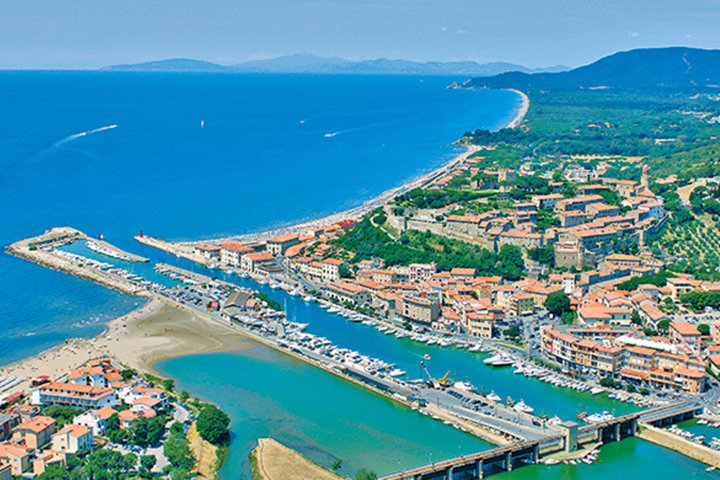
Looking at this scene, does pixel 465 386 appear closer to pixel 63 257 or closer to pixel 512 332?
pixel 512 332

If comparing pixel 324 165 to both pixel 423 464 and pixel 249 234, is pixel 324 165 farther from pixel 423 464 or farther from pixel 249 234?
pixel 423 464

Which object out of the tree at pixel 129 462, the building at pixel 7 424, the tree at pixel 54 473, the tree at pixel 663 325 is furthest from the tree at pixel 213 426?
the tree at pixel 663 325

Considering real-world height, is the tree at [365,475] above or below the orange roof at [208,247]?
below

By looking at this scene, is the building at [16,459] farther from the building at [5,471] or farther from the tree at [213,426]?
the tree at [213,426]

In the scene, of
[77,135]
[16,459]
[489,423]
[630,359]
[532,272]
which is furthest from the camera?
[77,135]

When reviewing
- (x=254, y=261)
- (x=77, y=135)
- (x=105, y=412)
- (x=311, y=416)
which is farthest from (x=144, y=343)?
(x=77, y=135)

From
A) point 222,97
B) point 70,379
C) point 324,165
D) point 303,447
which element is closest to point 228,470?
point 303,447
